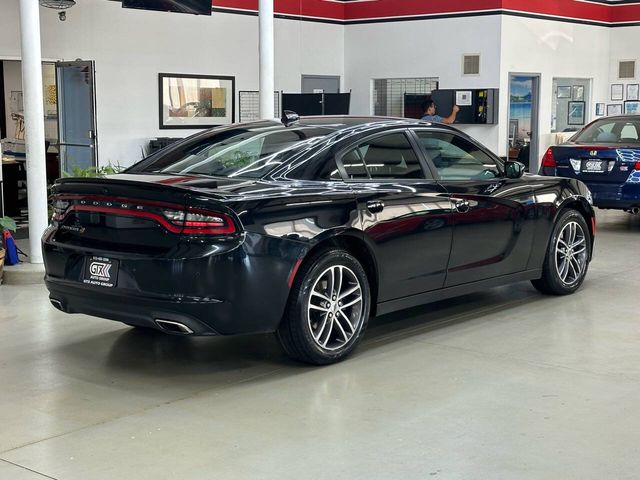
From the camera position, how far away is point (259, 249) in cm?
471

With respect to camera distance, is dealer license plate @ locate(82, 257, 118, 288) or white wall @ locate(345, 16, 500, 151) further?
white wall @ locate(345, 16, 500, 151)

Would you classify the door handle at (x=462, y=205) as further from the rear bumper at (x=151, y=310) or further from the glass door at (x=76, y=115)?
the glass door at (x=76, y=115)

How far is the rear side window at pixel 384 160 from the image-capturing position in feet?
Answer: 18.1

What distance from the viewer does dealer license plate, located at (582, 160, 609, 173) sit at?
10.3m

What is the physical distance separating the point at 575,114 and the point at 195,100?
22.2 ft

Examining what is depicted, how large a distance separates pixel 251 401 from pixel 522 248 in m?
2.72

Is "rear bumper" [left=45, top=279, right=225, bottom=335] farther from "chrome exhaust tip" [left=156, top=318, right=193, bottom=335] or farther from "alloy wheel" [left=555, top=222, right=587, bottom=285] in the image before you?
"alloy wheel" [left=555, top=222, right=587, bottom=285]

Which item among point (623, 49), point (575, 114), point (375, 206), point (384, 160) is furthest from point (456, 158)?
point (623, 49)

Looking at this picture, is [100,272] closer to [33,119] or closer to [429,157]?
[429,157]

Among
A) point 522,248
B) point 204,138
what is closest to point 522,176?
point 522,248

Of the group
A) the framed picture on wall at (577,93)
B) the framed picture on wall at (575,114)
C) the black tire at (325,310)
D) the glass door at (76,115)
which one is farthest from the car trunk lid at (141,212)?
the framed picture on wall at (577,93)

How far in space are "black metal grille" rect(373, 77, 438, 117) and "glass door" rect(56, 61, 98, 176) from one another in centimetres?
555

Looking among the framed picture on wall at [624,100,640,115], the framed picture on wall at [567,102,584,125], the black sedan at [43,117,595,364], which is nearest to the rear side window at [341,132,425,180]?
the black sedan at [43,117,595,364]

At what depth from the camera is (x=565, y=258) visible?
278 inches
